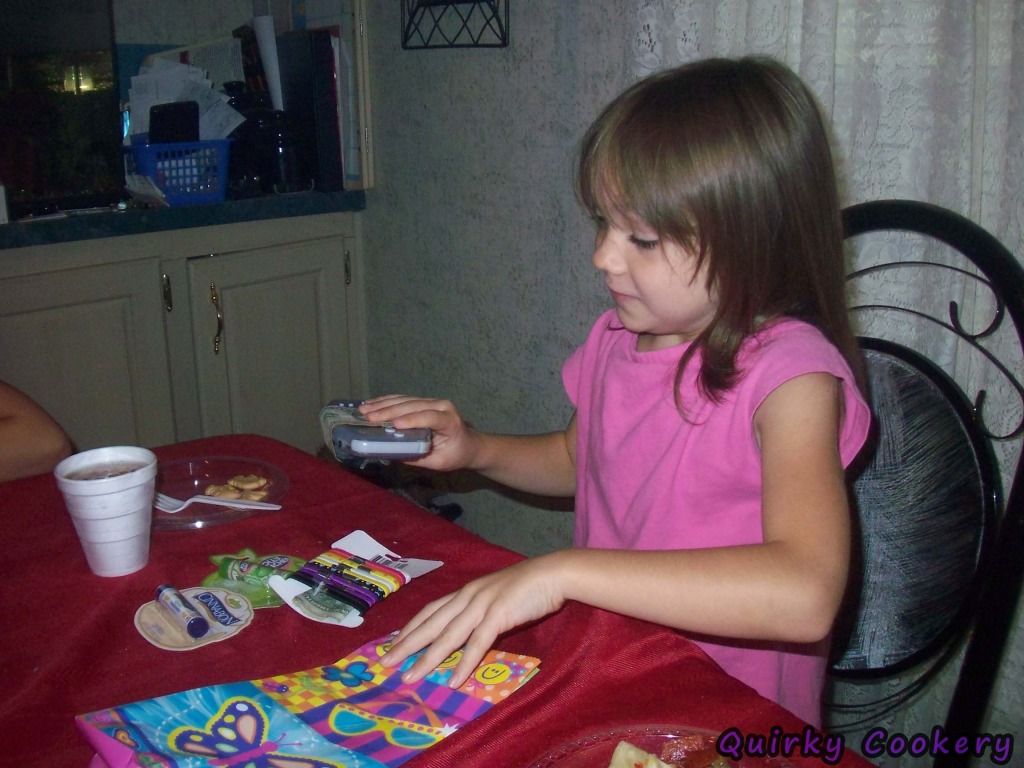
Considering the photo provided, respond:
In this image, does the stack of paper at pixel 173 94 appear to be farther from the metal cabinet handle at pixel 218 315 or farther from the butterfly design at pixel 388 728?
the butterfly design at pixel 388 728

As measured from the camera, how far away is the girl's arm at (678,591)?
0.62 m

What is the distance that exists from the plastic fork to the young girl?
134 millimetres

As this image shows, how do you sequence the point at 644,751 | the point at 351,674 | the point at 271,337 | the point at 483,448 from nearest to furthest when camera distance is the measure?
the point at 644,751 < the point at 351,674 < the point at 483,448 < the point at 271,337

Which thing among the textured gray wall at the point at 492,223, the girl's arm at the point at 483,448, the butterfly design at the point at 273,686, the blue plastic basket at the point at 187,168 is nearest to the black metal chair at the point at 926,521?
the girl's arm at the point at 483,448

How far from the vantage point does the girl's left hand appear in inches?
23.8

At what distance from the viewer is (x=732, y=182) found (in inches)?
30.8

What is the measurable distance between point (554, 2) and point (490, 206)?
0.43m

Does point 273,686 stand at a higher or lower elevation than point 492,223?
lower

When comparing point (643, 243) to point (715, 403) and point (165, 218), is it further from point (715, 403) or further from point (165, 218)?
point (165, 218)

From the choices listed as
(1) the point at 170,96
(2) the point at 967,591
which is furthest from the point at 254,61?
(2) the point at 967,591

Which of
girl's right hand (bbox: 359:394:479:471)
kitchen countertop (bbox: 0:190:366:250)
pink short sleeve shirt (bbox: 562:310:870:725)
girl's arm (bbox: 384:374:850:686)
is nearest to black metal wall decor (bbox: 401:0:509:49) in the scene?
kitchen countertop (bbox: 0:190:366:250)

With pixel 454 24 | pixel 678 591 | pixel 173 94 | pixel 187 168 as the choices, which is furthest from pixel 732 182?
pixel 173 94

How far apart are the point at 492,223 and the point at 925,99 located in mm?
1000

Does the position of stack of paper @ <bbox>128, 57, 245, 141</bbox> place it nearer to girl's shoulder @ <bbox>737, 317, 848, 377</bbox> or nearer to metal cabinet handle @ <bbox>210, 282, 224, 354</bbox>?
metal cabinet handle @ <bbox>210, 282, 224, 354</bbox>
